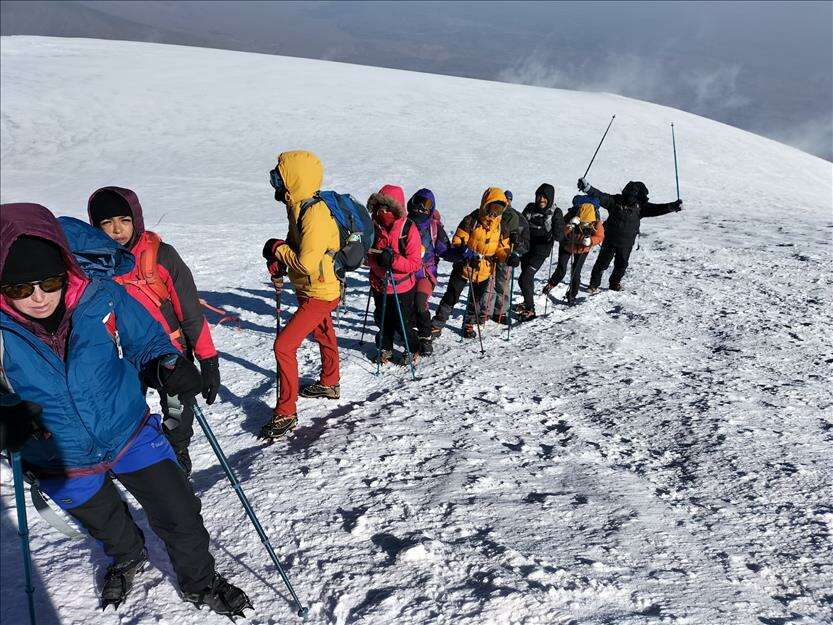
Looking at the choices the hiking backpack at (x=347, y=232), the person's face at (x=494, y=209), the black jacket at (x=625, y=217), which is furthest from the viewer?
the black jacket at (x=625, y=217)

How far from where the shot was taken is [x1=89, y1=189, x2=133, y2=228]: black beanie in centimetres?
372

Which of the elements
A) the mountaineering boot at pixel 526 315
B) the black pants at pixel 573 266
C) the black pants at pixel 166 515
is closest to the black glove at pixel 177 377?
the black pants at pixel 166 515

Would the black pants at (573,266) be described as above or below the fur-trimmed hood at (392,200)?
below

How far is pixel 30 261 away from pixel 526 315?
273 inches

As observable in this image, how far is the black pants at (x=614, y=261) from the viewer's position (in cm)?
888

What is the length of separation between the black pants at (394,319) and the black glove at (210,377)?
8.88 ft

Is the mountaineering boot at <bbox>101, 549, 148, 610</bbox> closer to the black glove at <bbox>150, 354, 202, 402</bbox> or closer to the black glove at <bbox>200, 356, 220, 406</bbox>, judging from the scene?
the black glove at <bbox>200, 356, 220, 406</bbox>

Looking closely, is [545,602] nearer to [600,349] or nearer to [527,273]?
[600,349]

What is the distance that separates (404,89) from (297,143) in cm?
979

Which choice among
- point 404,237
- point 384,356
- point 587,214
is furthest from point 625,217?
point 384,356

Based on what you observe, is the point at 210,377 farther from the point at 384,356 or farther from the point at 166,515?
the point at 384,356

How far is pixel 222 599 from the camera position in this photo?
10.1 feet

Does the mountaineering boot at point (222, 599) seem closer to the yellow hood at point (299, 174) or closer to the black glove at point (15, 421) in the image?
the black glove at point (15, 421)

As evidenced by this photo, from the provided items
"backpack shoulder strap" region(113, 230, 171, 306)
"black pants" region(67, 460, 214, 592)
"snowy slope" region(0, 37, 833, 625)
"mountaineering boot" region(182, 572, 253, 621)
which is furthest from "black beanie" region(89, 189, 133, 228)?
"mountaineering boot" region(182, 572, 253, 621)
